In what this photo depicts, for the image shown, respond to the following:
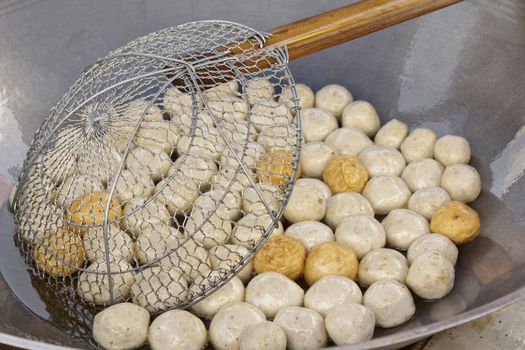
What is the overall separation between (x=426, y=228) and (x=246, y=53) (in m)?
0.38

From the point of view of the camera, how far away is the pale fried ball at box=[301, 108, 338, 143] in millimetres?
1223

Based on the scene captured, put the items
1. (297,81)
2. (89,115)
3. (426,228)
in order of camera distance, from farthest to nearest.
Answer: (297,81) < (426,228) < (89,115)

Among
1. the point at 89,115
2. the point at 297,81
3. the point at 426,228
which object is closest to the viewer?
the point at 89,115

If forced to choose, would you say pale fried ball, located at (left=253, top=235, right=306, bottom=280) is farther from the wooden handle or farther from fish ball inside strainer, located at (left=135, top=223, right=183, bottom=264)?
the wooden handle

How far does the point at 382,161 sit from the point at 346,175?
77 millimetres

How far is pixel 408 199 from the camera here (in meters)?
1.11

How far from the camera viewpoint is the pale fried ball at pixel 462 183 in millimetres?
1093

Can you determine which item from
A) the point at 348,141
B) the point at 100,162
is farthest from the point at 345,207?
the point at 100,162

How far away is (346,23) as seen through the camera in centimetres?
100

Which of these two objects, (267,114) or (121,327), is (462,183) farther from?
(121,327)

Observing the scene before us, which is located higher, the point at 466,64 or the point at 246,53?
the point at 246,53

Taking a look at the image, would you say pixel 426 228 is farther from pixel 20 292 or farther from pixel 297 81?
pixel 20 292

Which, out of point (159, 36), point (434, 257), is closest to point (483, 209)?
Answer: point (434, 257)

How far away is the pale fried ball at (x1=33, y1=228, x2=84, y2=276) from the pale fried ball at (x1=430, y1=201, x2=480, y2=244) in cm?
53
